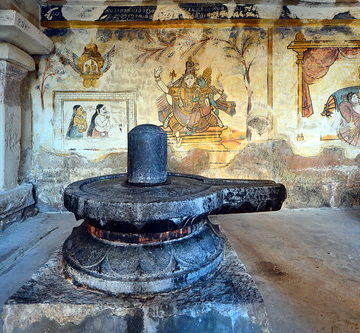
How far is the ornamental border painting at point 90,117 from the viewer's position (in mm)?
4234

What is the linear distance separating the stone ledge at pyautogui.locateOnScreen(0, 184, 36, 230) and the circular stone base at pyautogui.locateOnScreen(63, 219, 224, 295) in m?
2.39

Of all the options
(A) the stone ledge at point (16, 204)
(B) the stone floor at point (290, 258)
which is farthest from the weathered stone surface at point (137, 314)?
(A) the stone ledge at point (16, 204)

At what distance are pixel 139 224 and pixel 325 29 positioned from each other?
4.31 m

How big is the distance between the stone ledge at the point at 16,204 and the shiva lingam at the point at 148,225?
2259mm

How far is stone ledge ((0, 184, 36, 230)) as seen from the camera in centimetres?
346

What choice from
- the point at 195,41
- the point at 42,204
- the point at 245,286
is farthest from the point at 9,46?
the point at 245,286

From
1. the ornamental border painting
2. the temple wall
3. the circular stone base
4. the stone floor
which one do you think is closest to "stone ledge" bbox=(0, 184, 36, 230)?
the stone floor

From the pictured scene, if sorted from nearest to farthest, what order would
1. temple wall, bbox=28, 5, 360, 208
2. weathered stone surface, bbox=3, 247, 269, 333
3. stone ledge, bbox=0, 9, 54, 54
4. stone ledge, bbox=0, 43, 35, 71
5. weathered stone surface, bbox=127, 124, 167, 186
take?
weathered stone surface, bbox=3, 247, 269, 333
weathered stone surface, bbox=127, 124, 167, 186
stone ledge, bbox=0, 9, 54, 54
stone ledge, bbox=0, 43, 35, 71
temple wall, bbox=28, 5, 360, 208

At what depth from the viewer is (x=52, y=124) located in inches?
167

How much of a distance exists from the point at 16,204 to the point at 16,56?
70.8 inches

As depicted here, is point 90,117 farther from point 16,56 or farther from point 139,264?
point 139,264

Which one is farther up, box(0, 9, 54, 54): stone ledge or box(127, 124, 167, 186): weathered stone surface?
box(0, 9, 54, 54): stone ledge

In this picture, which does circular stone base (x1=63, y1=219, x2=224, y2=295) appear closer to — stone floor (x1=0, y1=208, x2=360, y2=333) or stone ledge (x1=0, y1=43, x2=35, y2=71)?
stone floor (x1=0, y1=208, x2=360, y2=333)

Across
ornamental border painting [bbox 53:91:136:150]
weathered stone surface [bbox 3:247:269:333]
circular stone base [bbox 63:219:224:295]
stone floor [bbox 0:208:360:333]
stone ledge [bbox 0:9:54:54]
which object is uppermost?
stone ledge [bbox 0:9:54:54]
